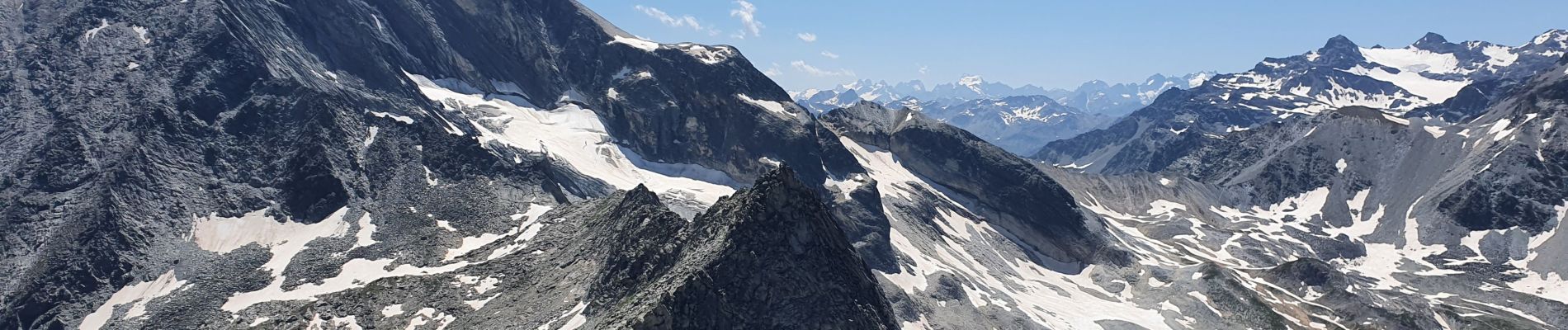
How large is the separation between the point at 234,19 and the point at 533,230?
84.9 m

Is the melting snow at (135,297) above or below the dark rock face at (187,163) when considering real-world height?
below

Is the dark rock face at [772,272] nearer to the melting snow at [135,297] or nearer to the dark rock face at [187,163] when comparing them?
the dark rock face at [187,163]

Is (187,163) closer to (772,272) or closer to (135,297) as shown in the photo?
(135,297)

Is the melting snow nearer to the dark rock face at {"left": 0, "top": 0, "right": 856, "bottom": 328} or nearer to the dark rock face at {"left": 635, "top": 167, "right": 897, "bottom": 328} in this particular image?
the dark rock face at {"left": 0, "top": 0, "right": 856, "bottom": 328}

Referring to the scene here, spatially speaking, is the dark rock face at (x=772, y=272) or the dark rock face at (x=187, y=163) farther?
the dark rock face at (x=187, y=163)

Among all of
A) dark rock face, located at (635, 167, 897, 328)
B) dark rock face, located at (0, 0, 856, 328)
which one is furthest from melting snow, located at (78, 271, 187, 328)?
dark rock face, located at (635, 167, 897, 328)


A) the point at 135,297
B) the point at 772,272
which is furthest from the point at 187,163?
the point at 772,272

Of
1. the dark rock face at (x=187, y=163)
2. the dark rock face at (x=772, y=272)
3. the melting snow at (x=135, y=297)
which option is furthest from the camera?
the dark rock face at (x=187, y=163)

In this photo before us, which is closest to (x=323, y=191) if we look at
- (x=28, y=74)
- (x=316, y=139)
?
(x=316, y=139)

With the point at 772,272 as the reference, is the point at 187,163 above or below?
below

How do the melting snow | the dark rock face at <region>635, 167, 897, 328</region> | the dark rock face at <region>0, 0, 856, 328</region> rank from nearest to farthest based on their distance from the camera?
the dark rock face at <region>635, 167, 897, 328</region>
the melting snow
the dark rock face at <region>0, 0, 856, 328</region>

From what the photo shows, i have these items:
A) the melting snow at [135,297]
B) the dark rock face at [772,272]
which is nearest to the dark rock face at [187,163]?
the melting snow at [135,297]

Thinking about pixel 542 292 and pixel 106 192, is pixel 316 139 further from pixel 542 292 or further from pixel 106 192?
pixel 542 292

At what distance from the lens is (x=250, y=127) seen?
149375 millimetres
